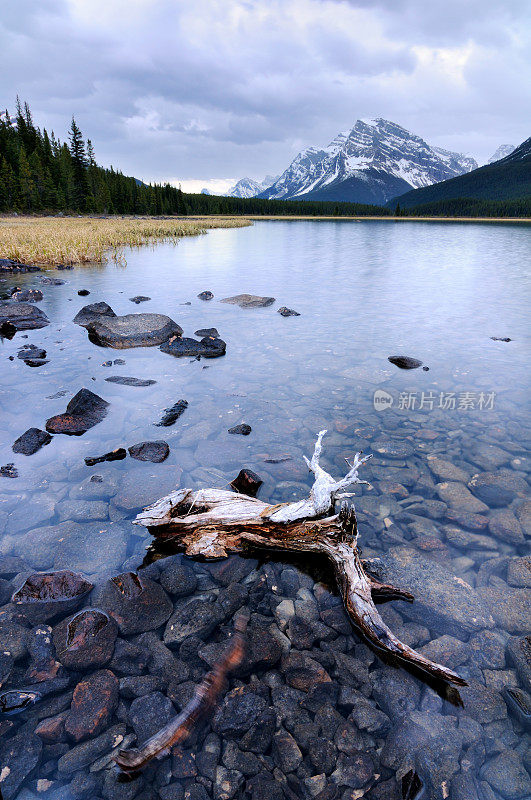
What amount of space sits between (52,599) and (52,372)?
809 centimetres

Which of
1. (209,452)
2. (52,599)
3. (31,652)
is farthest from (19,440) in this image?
(31,652)

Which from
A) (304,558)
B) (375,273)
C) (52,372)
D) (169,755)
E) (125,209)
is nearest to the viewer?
(169,755)

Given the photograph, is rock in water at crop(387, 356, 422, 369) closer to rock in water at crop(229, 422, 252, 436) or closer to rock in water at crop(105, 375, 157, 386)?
rock in water at crop(229, 422, 252, 436)

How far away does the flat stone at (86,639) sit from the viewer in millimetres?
3672

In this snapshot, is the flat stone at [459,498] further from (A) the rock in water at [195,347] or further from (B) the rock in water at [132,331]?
(B) the rock in water at [132,331]

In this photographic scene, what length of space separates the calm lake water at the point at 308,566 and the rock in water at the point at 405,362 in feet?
1.65

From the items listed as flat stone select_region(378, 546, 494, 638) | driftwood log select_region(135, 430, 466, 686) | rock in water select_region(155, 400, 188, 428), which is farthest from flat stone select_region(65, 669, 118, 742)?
rock in water select_region(155, 400, 188, 428)

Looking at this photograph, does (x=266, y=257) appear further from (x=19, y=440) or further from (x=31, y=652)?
(x=31, y=652)

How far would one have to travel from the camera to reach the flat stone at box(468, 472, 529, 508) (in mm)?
5980

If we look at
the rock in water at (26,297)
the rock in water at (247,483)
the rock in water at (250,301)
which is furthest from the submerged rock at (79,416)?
the rock in water at (26,297)

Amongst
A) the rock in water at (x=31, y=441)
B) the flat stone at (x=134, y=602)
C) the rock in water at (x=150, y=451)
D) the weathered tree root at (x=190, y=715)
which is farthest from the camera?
the rock in water at (x=31, y=441)

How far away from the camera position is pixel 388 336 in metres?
14.8

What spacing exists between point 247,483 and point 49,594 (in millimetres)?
2841

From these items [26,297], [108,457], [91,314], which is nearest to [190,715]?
[108,457]
